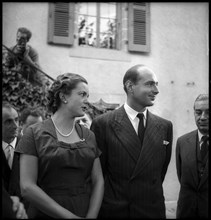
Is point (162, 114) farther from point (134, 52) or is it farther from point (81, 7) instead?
point (81, 7)

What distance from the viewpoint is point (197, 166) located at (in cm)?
317

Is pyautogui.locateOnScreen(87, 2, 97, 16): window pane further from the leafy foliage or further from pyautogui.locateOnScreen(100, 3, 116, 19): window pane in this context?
the leafy foliage

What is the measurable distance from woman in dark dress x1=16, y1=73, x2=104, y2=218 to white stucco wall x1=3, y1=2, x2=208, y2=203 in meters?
4.86

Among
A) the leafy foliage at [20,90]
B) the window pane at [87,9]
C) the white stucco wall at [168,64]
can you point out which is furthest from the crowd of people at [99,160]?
the window pane at [87,9]

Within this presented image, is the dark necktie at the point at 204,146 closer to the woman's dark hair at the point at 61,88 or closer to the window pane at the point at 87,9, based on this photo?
the woman's dark hair at the point at 61,88

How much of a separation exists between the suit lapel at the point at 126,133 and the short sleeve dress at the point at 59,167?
0.53 m

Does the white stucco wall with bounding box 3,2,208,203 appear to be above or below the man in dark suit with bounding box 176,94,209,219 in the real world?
above

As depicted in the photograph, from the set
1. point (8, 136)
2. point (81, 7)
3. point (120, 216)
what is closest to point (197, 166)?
point (120, 216)

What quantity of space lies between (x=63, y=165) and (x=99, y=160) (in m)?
0.40

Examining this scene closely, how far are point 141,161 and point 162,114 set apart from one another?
5.71 meters

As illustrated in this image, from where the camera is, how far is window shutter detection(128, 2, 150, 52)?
810 centimetres

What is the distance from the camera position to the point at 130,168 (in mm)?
2900

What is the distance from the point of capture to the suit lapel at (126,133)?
295 cm

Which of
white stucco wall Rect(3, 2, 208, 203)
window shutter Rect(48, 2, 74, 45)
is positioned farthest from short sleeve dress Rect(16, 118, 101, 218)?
window shutter Rect(48, 2, 74, 45)
